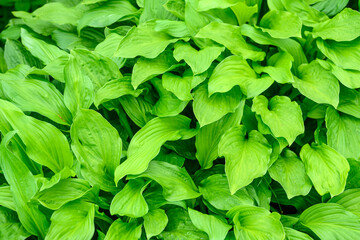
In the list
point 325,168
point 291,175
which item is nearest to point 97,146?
point 291,175

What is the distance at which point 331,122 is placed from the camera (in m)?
2.29

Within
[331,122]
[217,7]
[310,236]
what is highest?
[217,7]

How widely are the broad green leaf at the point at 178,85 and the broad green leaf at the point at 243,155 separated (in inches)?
11.3

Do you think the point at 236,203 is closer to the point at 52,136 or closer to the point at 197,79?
the point at 197,79

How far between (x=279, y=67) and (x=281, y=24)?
0.88 feet

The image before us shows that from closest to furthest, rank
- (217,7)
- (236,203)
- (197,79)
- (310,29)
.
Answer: (236,203) < (197,79) < (217,7) < (310,29)

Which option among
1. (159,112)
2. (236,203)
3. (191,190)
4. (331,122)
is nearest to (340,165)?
(331,122)

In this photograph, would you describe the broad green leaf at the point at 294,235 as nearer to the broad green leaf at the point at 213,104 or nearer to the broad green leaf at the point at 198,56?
the broad green leaf at the point at 213,104

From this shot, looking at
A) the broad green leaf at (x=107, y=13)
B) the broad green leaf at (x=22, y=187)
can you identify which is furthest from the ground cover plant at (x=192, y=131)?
the broad green leaf at (x=107, y=13)

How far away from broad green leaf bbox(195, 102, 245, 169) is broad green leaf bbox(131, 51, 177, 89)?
0.40 meters

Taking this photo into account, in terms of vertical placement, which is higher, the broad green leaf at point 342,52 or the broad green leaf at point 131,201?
the broad green leaf at point 342,52

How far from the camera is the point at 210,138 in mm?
2209

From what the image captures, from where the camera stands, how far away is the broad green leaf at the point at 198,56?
216cm

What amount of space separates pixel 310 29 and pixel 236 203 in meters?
1.19
